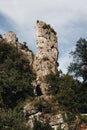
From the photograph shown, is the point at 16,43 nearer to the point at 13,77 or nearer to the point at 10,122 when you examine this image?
the point at 13,77

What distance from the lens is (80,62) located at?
7669 cm

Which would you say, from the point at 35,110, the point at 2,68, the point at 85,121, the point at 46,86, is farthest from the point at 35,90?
the point at 85,121

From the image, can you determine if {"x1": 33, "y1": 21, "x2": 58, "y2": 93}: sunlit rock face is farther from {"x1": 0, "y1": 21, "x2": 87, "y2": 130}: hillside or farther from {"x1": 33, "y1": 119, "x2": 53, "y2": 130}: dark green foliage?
{"x1": 33, "y1": 119, "x2": 53, "y2": 130}: dark green foliage

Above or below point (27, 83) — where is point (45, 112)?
below

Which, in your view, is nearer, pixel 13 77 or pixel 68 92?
pixel 68 92

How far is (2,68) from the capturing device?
255 feet

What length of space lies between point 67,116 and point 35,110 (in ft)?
18.5

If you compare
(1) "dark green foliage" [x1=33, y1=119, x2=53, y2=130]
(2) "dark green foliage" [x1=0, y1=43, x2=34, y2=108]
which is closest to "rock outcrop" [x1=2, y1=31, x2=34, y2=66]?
(2) "dark green foliage" [x1=0, y1=43, x2=34, y2=108]

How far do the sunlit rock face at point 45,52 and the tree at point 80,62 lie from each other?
19.2 feet

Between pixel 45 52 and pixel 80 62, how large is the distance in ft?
30.5

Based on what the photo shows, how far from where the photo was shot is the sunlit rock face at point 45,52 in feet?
269

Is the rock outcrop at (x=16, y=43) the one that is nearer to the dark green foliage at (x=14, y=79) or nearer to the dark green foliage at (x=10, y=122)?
the dark green foliage at (x=14, y=79)

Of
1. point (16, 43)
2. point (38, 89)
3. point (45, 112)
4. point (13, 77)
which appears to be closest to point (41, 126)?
point (45, 112)

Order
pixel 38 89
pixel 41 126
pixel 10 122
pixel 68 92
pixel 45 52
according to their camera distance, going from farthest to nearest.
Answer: pixel 45 52, pixel 38 89, pixel 68 92, pixel 41 126, pixel 10 122
